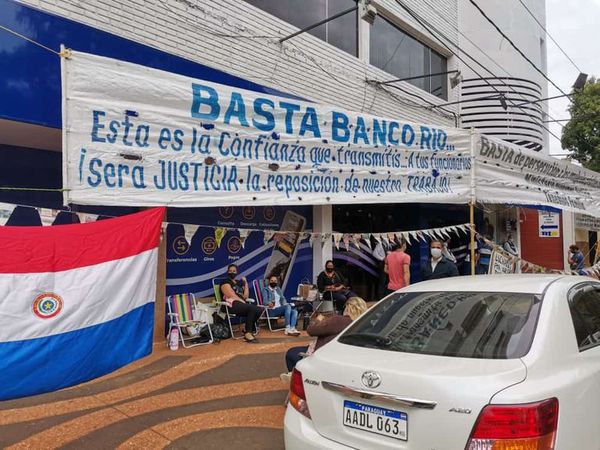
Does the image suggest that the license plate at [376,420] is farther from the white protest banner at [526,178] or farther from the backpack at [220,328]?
the white protest banner at [526,178]

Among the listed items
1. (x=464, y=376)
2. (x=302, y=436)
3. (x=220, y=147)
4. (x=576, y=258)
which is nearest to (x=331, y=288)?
(x=220, y=147)

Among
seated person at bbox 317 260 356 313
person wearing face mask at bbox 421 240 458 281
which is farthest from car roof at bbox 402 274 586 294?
seated person at bbox 317 260 356 313

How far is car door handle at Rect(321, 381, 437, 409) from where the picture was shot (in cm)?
247

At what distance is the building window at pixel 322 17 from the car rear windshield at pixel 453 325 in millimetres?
7154

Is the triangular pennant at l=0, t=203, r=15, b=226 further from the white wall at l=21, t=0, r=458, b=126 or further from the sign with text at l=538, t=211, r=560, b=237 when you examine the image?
the sign with text at l=538, t=211, r=560, b=237

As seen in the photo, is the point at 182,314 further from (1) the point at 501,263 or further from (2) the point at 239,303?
(1) the point at 501,263

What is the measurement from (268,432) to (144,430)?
106 cm

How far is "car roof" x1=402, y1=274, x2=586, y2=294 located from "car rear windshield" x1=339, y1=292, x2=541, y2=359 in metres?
0.07

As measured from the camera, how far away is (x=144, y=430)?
432 centimetres

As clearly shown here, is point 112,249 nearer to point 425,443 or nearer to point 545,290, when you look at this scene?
point 425,443

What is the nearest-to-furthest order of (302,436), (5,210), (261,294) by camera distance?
(302,436), (5,210), (261,294)

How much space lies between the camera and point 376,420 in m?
2.64

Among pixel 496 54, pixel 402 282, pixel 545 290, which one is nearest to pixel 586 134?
pixel 496 54

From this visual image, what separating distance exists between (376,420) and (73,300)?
2132 millimetres
